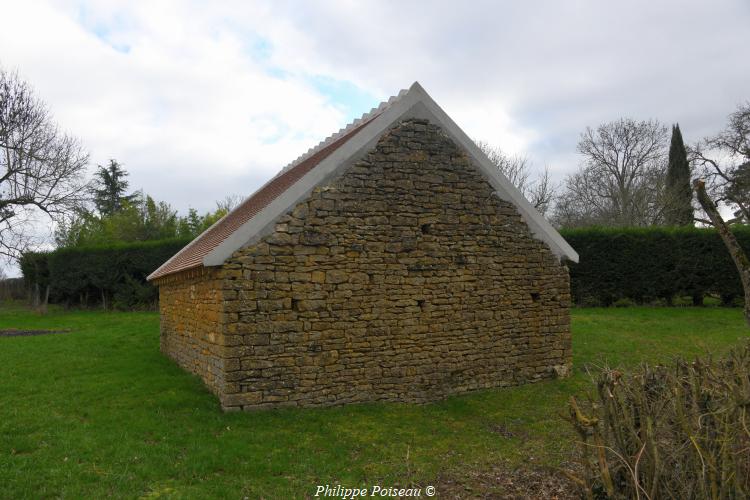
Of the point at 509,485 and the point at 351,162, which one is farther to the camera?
the point at 351,162

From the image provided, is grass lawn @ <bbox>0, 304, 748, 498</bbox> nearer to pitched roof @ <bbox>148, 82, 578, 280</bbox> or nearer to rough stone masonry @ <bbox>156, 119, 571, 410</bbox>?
rough stone masonry @ <bbox>156, 119, 571, 410</bbox>

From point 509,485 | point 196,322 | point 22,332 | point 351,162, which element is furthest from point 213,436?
point 22,332

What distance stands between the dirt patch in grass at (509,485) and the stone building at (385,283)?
2.76 metres

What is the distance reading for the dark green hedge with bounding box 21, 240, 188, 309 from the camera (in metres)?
21.9

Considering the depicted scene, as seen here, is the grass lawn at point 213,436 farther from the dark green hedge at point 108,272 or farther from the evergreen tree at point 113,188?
the evergreen tree at point 113,188

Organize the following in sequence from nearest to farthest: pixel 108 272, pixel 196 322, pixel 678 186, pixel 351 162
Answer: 1. pixel 351 162
2. pixel 196 322
3. pixel 108 272
4. pixel 678 186

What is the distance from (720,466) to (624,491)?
766mm

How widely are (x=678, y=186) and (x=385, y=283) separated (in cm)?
2610

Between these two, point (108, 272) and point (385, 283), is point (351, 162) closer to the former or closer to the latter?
point (385, 283)

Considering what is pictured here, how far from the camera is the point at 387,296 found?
8.56m

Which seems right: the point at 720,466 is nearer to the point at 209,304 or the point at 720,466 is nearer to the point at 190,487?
the point at 190,487

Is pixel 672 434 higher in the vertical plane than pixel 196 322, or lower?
lower

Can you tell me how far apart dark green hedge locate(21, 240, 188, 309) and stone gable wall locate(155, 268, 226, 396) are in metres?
11.0

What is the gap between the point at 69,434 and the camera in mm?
6629
